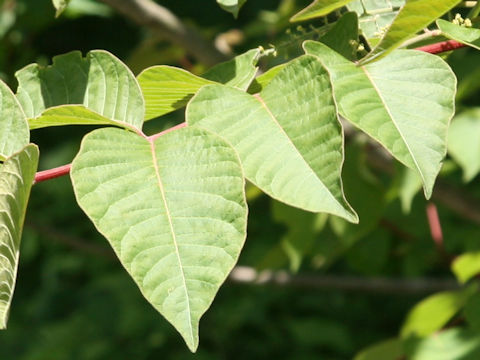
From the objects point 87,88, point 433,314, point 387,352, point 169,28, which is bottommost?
point 387,352

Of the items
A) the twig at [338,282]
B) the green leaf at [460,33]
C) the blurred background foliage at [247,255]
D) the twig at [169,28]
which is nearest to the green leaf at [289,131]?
the green leaf at [460,33]

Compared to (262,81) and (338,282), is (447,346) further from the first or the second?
(262,81)

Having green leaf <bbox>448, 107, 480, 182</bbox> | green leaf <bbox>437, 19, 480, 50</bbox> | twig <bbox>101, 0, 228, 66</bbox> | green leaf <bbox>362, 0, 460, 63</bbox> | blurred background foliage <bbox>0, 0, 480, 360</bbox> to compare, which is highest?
green leaf <bbox>362, 0, 460, 63</bbox>

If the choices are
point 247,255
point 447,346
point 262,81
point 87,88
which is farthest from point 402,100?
point 247,255

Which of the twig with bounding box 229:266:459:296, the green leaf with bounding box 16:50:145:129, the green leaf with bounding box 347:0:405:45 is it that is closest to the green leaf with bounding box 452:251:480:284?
the twig with bounding box 229:266:459:296

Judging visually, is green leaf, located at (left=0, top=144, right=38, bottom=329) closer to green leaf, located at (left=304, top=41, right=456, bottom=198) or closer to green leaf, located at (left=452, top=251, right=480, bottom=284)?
green leaf, located at (left=304, top=41, right=456, bottom=198)

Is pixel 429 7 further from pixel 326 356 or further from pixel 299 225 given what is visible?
pixel 326 356

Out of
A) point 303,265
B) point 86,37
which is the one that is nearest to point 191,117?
point 86,37
